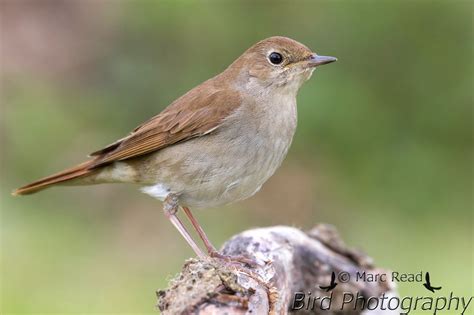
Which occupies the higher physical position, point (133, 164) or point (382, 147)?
point (382, 147)

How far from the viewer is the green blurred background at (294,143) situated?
879cm

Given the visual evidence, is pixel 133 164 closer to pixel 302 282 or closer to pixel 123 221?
pixel 302 282

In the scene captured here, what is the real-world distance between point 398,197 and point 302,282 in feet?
15.8

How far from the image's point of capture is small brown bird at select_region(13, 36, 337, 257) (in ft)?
18.0

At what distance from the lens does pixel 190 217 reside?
19.9 ft

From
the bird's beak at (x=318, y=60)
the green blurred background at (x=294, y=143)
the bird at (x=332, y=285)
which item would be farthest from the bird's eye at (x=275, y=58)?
the green blurred background at (x=294, y=143)

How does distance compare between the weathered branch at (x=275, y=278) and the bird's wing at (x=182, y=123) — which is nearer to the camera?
the weathered branch at (x=275, y=278)

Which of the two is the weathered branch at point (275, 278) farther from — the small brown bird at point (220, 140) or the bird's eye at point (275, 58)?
the bird's eye at point (275, 58)

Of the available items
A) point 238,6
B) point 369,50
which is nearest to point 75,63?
point 238,6

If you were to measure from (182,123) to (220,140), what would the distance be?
38 cm

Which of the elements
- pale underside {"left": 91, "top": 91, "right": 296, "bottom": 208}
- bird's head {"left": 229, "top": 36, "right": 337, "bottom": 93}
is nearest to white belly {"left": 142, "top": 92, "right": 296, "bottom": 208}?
pale underside {"left": 91, "top": 91, "right": 296, "bottom": 208}

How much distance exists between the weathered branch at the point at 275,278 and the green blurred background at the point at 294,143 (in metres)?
2.62

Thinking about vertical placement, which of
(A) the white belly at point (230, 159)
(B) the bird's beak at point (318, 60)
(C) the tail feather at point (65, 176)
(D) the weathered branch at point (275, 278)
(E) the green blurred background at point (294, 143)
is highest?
(E) the green blurred background at point (294, 143)

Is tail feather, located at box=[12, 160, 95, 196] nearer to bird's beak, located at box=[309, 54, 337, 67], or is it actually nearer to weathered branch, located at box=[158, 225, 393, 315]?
weathered branch, located at box=[158, 225, 393, 315]
